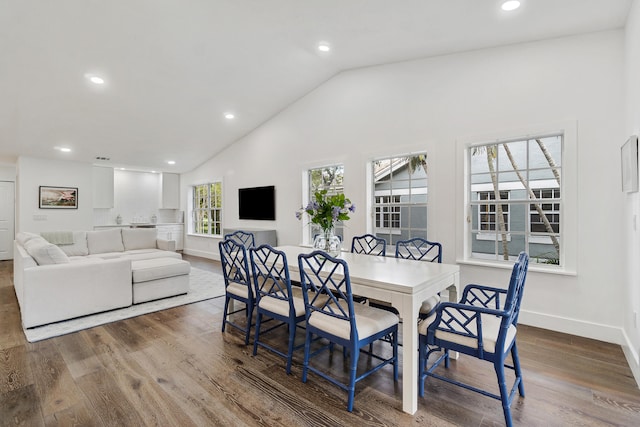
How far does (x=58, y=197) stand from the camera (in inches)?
272

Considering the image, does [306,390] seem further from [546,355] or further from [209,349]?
[546,355]

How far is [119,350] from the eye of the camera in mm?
2713

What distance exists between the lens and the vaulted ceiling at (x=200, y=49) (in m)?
2.97

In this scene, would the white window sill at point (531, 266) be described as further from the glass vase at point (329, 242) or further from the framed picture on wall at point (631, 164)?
the glass vase at point (329, 242)

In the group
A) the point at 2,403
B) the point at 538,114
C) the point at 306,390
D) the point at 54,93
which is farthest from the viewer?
the point at 54,93

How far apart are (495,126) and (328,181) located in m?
2.61

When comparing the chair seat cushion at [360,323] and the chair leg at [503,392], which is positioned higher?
the chair seat cushion at [360,323]

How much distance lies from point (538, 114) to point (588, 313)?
6.60 ft

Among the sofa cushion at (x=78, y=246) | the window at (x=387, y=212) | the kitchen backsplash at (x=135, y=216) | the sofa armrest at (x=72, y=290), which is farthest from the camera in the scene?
the kitchen backsplash at (x=135, y=216)

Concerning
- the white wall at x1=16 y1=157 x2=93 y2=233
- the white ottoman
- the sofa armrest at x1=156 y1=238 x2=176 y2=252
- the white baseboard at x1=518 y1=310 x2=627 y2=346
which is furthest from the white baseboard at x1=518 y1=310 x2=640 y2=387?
the white wall at x1=16 y1=157 x2=93 y2=233

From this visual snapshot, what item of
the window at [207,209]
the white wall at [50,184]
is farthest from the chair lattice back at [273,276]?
the white wall at [50,184]

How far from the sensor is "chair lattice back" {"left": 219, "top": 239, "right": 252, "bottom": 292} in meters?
2.74

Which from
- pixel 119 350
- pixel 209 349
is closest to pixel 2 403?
pixel 119 350

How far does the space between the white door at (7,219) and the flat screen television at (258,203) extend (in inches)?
228
